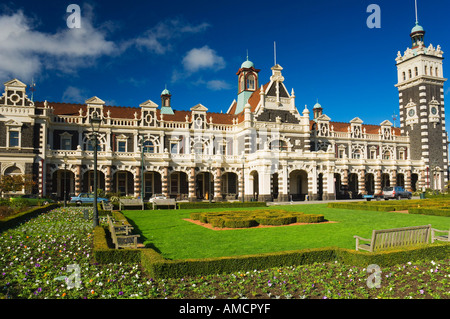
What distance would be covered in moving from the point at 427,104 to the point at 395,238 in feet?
189

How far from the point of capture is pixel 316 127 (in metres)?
58.5

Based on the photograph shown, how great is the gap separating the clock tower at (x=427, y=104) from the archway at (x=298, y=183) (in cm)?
2294

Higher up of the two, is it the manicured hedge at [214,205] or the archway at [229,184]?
the archway at [229,184]

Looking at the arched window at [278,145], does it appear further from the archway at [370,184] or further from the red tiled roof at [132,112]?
the archway at [370,184]

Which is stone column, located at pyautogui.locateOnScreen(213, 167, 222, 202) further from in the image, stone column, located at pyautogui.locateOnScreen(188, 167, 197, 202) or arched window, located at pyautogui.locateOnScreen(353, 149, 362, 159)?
arched window, located at pyautogui.locateOnScreen(353, 149, 362, 159)

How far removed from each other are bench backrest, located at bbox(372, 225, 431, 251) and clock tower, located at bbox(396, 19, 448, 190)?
54043mm

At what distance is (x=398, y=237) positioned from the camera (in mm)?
11531

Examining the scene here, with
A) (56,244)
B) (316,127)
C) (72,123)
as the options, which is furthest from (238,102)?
(56,244)

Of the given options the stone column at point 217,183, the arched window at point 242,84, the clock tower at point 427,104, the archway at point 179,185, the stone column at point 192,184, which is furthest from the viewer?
the clock tower at point 427,104

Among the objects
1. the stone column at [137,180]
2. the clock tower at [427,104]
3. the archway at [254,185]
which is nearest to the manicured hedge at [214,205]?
the archway at [254,185]

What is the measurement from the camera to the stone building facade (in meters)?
41.0

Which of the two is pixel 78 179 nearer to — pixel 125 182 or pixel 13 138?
pixel 125 182

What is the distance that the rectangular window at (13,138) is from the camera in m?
39.8

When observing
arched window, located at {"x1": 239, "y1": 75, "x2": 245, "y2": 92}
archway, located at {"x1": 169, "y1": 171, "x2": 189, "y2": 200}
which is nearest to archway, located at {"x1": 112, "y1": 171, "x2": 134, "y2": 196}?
archway, located at {"x1": 169, "y1": 171, "x2": 189, "y2": 200}
